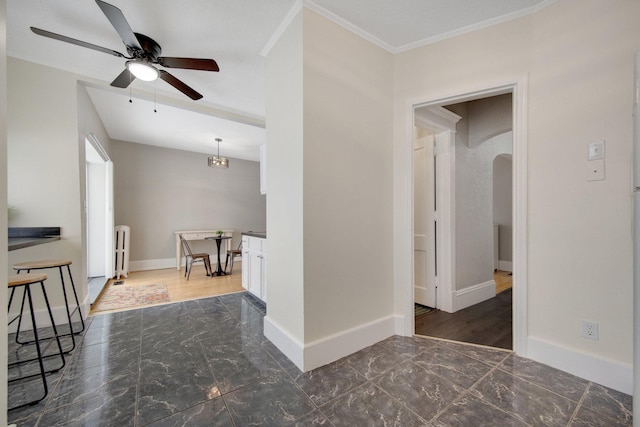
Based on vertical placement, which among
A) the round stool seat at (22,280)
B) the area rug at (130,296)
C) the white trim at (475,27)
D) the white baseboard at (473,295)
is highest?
the white trim at (475,27)

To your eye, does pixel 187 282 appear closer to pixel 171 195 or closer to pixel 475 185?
pixel 171 195

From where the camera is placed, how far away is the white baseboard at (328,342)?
1.82 meters

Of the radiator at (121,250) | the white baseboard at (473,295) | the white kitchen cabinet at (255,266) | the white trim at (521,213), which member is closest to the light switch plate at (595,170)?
the white trim at (521,213)

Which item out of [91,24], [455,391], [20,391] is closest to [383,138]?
[455,391]

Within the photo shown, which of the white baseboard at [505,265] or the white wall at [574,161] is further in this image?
the white baseboard at [505,265]

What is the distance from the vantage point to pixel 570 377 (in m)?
1.69

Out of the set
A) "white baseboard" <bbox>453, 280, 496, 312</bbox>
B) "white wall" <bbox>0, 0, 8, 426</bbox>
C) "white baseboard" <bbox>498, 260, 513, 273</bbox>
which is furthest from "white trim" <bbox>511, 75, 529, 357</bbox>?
"white baseboard" <bbox>498, 260, 513, 273</bbox>

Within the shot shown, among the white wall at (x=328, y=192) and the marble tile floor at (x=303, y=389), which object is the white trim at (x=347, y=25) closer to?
the white wall at (x=328, y=192)

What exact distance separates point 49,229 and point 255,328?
2.27 m

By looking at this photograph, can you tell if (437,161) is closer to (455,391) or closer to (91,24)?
(455,391)

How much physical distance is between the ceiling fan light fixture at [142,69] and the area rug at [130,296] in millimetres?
2617

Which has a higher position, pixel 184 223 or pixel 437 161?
pixel 437 161

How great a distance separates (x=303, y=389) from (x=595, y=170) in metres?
2.33

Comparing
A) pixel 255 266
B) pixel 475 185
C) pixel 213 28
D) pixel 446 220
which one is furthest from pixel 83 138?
pixel 475 185
